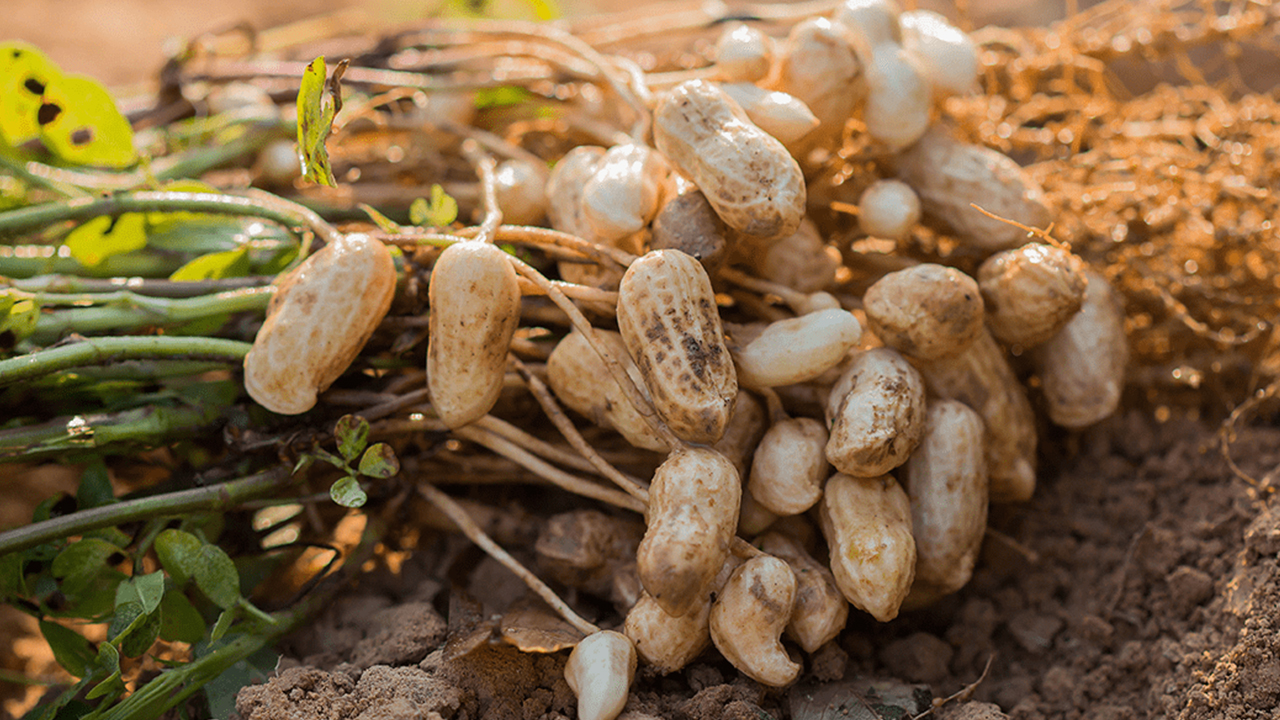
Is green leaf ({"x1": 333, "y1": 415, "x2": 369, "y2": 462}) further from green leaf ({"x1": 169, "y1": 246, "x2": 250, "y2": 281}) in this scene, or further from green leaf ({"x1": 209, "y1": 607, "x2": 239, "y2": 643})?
green leaf ({"x1": 169, "y1": 246, "x2": 250, "y2": 281})

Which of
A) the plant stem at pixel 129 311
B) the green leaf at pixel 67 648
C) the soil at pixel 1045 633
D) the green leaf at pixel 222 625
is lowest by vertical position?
the soil at pixel 1045 633

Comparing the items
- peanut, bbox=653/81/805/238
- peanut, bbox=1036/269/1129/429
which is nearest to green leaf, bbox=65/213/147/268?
peanut, bbox=653/81/805/238

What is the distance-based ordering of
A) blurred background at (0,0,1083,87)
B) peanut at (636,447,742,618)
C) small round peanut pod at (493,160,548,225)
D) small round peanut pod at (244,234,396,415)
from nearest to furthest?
peanut at (636,447,742,618)
small round peanut pod at (244,234,396,415)
small round peanut pod at (493,160,548,225)
blurred background at (0,0,1083,87)

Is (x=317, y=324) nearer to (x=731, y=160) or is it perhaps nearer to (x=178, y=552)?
(x=178, y=552)

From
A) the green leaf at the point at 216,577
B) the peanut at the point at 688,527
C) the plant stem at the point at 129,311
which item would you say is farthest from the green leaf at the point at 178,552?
the peanut at the point at 688,527

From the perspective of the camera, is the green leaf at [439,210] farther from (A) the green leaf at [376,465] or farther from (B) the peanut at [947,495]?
(B) the peanut at [947,495]
